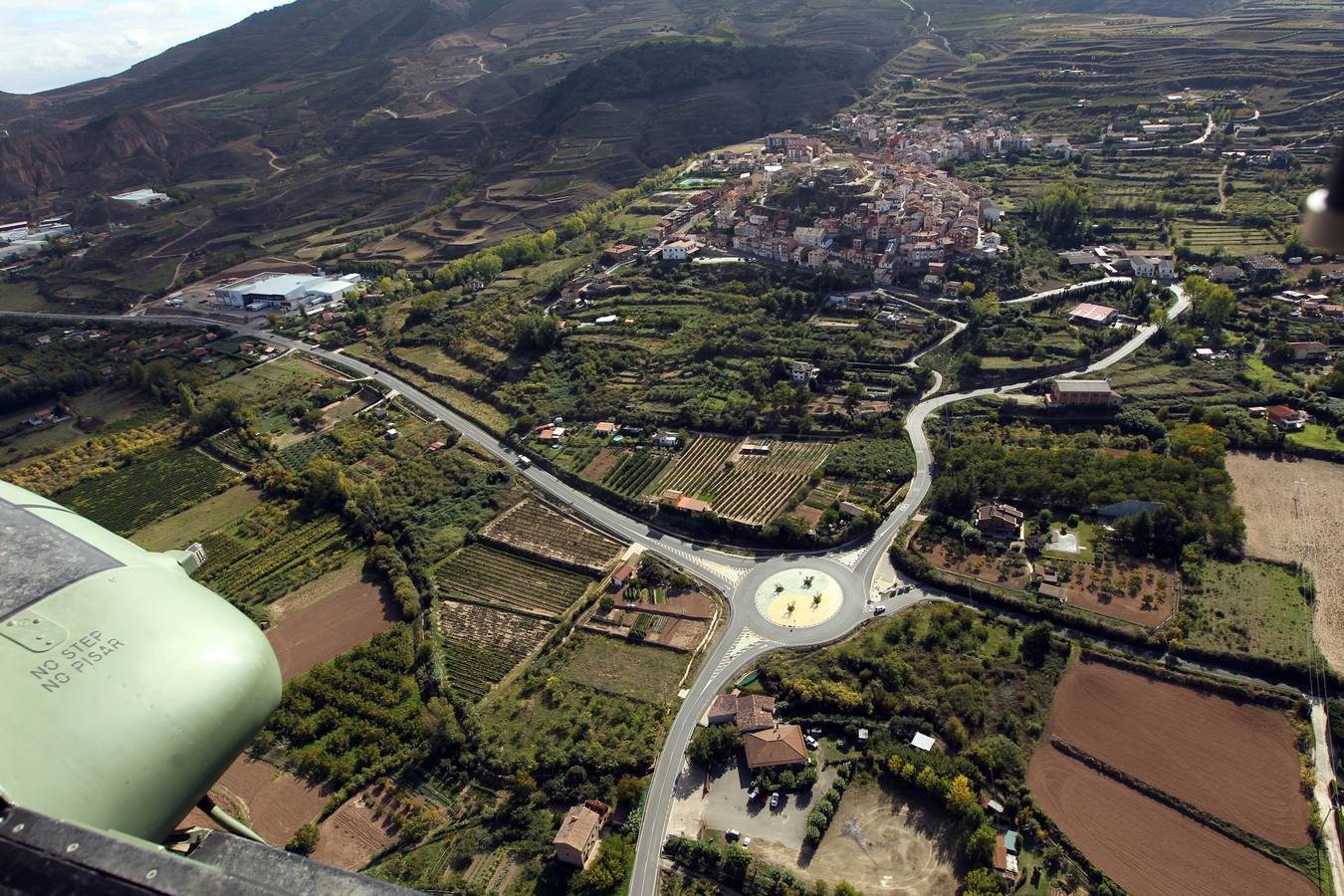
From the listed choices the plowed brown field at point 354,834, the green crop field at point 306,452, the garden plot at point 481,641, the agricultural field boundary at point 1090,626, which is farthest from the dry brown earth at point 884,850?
the green crop field at point 306,452

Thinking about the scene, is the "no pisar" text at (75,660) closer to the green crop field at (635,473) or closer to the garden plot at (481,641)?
the garden plot at (481,641)

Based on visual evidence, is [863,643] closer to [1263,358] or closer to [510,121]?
[1263,358]

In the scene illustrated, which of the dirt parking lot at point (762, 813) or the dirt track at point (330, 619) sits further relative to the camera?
the dirt track at point (330, 619)

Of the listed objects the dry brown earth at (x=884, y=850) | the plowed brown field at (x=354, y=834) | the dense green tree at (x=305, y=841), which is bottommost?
the dry brown earth at (x=884, y=850)

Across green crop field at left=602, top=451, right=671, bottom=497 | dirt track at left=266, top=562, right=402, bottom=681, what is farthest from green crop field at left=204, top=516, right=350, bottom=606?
green crop field at left=602, top=451, right=671, bottom=497

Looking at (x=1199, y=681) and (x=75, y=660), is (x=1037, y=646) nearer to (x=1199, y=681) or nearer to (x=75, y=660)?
(x=1199, y=681)

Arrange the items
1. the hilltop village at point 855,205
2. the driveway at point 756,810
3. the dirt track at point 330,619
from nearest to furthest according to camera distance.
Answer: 1. the driveway at point 756,810
2. the dirt track at point 330,619
3. the hilltop village at point 855,205

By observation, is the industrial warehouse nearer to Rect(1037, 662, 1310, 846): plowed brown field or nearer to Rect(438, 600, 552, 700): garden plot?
Rect(438, 600, 552, 700): garden plot

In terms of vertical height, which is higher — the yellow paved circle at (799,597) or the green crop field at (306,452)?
the green crop field at (306,452)
